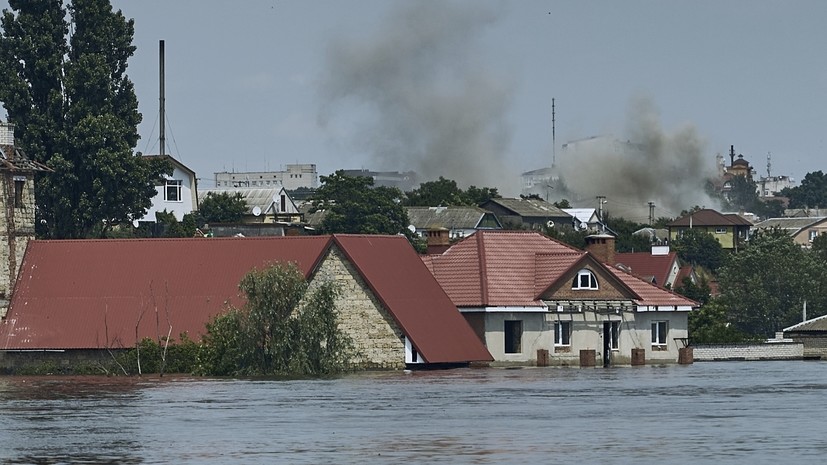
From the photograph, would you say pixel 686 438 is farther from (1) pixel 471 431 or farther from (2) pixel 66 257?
(2) pixel 66 257

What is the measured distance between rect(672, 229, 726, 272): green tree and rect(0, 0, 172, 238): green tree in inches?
3038

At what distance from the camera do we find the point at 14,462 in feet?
124

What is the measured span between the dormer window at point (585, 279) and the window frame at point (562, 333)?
1.77 m

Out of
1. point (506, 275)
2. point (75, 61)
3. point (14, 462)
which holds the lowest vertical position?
point (14, 462)

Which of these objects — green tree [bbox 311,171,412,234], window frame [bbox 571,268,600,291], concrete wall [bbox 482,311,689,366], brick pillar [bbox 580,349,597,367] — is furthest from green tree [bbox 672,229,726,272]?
brick pillar [bbox 580,349,597,367]

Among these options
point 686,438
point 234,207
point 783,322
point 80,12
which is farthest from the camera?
point 234,207

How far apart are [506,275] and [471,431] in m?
38.0

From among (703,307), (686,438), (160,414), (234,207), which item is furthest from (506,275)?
(234,207)

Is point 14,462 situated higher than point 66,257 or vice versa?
point 66,257

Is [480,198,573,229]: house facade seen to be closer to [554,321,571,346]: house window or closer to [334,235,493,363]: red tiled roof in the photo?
[554,321,571,346]: house window

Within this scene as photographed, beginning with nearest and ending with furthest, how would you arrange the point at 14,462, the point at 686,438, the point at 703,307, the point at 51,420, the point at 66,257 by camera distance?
the point at 14,462, the point at 686,438, the point at 51,420, the point at 66,257, the point at 703,307

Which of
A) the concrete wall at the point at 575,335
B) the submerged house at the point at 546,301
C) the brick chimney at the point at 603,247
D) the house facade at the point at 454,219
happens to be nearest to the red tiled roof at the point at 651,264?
the brick chimney at the point at 603,247

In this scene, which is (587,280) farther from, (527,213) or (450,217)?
(527,213)

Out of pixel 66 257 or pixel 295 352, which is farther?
pixel 66 257
